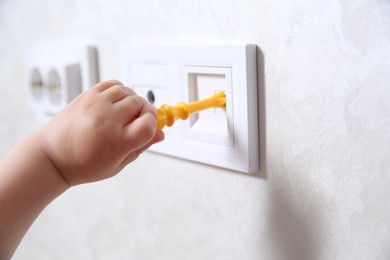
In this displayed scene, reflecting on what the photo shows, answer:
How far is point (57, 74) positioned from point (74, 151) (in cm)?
29

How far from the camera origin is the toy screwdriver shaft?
1.30 ft

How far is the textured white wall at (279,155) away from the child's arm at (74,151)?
0.10 m

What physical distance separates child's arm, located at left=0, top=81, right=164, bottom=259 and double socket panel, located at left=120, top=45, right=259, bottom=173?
74mm

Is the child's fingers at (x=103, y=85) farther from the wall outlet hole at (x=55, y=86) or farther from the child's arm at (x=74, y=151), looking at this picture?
the wall outlet hole at (x=55, y=86)

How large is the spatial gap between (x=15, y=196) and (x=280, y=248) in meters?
0.22

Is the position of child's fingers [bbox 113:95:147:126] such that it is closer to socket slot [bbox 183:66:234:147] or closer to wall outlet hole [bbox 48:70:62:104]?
socket slot [bbox 183:66:234:147]

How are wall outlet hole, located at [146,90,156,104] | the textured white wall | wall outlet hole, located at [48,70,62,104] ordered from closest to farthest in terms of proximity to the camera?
the textured white wall, wall outlet hole, located at [146,90,156,104], wall outlet hole, located at [48,70,62,104]

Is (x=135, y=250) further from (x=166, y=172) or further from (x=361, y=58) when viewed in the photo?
(x=361, y=58)

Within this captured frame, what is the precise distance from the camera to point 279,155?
0.41m

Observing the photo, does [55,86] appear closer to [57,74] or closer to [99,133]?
[57,74]

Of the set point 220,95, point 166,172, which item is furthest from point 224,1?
point 166,172

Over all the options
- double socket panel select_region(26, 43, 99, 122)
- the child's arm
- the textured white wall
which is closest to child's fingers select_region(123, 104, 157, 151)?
the child's arm

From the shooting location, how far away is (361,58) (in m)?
0.34

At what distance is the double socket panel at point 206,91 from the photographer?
0.42m
